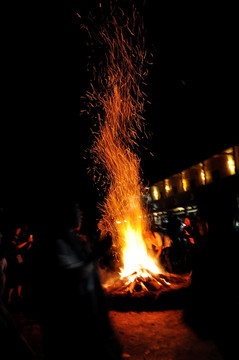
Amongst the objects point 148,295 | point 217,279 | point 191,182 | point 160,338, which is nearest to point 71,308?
point 160,338

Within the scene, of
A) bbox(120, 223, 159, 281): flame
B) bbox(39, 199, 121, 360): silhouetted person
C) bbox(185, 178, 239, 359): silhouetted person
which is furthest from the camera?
bbox(120, 223, 159, 281): flame

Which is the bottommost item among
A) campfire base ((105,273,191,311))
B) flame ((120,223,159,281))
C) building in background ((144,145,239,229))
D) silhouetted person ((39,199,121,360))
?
campfire base ((105,273,191,311))

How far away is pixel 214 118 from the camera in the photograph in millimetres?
15555

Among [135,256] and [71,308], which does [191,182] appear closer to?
[135,256]

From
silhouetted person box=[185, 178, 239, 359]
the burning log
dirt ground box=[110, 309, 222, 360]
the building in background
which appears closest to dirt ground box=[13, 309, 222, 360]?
dirt ground box=[110, 309, 222, 360]

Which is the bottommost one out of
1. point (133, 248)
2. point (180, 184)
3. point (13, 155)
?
point (133, 248)

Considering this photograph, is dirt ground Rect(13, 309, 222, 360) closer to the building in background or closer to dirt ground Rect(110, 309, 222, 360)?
dirt ground Rect(110, 309, 222, 360)

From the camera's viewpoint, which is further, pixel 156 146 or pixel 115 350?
pixel 156 146

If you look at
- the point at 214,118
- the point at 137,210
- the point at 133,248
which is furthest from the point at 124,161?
the point at 214,118

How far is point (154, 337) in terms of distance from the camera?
4.71 m

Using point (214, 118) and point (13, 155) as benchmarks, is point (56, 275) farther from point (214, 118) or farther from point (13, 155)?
point (13, 155)

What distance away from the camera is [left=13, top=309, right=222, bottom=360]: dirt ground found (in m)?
4.00

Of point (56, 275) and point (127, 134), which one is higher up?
point (127, 134)

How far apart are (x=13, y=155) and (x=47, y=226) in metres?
25.9
